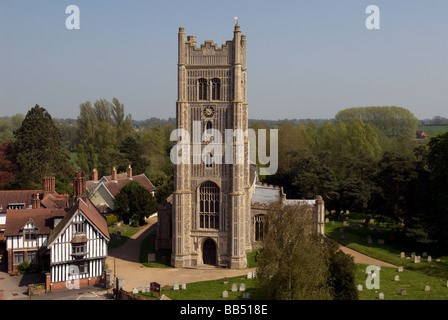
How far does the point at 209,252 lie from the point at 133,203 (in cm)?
1886

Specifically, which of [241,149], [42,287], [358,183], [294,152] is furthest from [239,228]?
[294,152]

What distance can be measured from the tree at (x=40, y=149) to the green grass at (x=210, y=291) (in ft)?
122

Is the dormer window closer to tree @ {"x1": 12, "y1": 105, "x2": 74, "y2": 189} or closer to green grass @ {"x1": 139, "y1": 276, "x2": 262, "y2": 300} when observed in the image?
green grass @ {"x1": 139, "y1": 276, "x2": 262, "y2": 300}

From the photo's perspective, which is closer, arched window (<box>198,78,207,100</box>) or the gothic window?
arched window (<box>198,78,207,100</box>)

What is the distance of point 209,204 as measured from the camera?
1641 inches

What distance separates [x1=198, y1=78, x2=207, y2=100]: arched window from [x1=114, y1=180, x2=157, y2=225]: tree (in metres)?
21.6

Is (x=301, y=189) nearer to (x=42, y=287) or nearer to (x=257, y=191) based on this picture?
(x=257, y=191)

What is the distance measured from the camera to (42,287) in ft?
118

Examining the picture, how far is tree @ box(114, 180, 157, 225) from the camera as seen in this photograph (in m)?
58.1

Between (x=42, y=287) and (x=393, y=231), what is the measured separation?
37.5 meters

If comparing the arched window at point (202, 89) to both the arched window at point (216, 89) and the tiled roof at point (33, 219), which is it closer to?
the arched window at point (216, 89)

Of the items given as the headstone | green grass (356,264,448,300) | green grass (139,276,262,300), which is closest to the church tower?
the headstone

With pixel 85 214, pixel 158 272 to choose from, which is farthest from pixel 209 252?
pixel 85 214

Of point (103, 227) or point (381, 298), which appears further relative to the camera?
point (103, 227)
